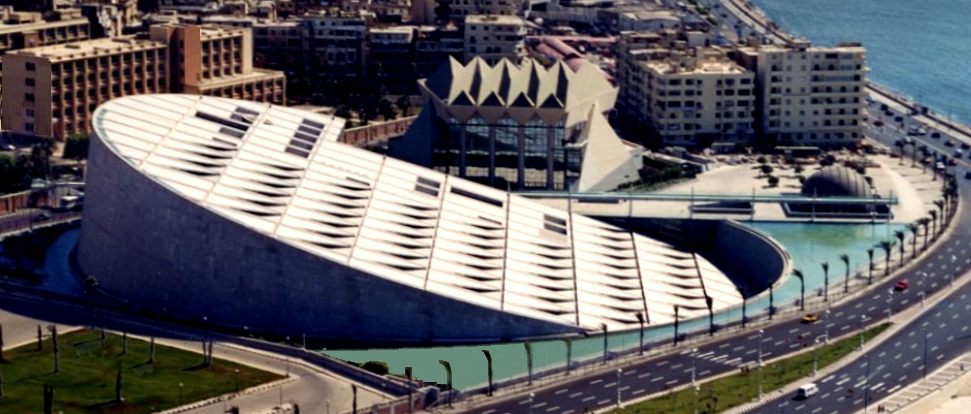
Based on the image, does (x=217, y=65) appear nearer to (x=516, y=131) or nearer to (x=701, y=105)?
(x=516, y=131)

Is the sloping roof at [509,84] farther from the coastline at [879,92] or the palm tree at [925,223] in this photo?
the coastline at [879,92]

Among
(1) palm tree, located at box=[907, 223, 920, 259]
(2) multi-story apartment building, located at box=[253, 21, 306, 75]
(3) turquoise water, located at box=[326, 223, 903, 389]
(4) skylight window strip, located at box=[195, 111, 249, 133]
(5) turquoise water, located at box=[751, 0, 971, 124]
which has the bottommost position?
(5) turquoise water, located at box=[751, 0, 971, 124]

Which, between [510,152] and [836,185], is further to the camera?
[510,152]

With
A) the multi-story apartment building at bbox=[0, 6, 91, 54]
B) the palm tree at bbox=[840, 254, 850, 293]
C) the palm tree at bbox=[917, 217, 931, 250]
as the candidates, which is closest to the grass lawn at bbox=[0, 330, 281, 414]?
the palm tree at bbox=[840, 254, 850, 293]

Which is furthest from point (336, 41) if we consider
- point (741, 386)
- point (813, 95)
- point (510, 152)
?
point (741, 386)

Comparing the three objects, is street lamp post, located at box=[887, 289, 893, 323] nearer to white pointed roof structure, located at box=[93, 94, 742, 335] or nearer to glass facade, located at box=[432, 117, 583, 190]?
white pointed roof structure, located at box=[93, 94, 742, 335]

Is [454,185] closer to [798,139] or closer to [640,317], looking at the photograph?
[640,317]

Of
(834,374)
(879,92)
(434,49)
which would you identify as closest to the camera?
(834,374)
